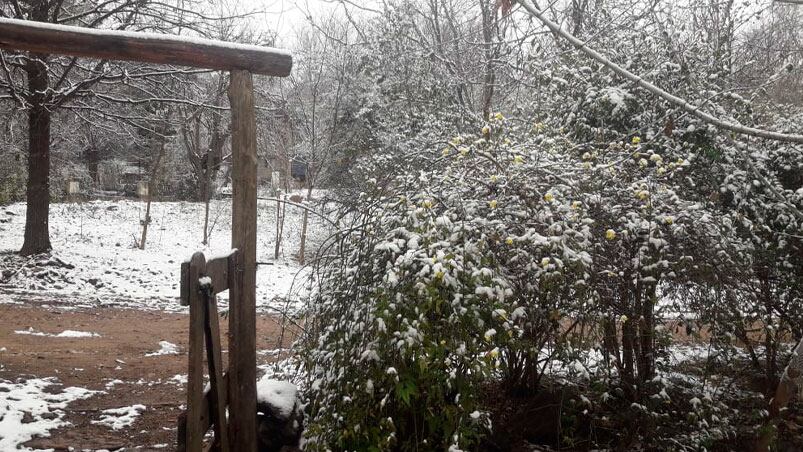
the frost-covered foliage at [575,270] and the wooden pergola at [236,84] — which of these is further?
the wooden pergola at [236,84]

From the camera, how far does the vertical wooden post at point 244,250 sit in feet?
14.6

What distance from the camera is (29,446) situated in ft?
14.7

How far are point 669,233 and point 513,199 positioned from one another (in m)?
1.23

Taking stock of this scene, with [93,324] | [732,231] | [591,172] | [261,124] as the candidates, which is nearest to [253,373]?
[591,172]

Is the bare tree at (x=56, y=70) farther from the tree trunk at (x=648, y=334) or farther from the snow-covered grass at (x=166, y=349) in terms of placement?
the tree trunk at (x=648, y=334)

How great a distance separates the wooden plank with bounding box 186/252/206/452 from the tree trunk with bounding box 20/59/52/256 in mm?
10474

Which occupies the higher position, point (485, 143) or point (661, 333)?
point (485, 143)

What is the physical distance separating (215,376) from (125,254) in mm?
12045

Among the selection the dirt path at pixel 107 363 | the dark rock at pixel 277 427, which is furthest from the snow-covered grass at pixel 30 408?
the dark rock at pixel 277 427

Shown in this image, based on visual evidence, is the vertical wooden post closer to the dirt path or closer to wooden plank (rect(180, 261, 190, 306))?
the dirt path

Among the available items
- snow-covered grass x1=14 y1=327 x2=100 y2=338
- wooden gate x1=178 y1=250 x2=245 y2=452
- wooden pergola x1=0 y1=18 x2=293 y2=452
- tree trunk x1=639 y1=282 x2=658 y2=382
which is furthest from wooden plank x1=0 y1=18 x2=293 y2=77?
snow-covered grass x1=14 y1=327 x2=100 y2=338

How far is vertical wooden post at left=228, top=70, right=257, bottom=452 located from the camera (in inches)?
175

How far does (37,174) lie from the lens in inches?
493

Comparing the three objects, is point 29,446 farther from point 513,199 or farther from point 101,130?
point 101,130
